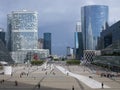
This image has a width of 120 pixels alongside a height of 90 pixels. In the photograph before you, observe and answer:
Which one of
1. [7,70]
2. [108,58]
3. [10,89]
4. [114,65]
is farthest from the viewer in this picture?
[108,58]

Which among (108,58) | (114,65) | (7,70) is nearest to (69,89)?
(7,70)

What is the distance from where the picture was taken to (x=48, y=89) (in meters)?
68.4

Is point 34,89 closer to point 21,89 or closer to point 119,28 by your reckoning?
point 21,89

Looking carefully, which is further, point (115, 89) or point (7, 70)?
point (7, 70)

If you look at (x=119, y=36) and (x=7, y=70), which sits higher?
(x=119, y=36)

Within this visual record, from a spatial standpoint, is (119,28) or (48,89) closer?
(48,89)

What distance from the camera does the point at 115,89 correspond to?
69.0m

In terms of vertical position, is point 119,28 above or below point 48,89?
above

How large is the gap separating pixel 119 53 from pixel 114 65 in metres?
5.47

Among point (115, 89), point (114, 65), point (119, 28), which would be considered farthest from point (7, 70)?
point (119, 28)

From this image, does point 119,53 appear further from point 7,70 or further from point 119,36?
point 7,70

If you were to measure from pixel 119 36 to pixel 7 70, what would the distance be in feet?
280

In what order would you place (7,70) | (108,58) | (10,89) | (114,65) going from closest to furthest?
(10,89) → (7,70) → (114,65) → (108,58)

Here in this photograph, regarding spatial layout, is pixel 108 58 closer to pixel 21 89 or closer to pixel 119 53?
pixel 119 53
